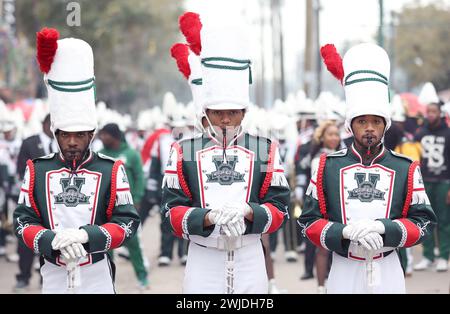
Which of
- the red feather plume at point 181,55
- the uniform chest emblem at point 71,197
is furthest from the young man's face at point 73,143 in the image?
the red feather plume at point 181,55

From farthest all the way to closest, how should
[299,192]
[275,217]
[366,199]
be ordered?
[299,192]
[275,217]
[366,199]

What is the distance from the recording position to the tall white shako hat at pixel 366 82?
19.0 ft

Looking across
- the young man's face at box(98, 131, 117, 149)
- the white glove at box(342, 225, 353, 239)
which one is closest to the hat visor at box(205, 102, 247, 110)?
the white glove at box(342, 225, 353, 239)

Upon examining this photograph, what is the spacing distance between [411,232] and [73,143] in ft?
7.19

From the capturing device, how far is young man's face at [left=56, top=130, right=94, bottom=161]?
5.90 m

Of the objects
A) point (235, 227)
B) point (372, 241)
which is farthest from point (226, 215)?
point (372, 241)

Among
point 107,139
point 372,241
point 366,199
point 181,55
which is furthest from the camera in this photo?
point 107,139

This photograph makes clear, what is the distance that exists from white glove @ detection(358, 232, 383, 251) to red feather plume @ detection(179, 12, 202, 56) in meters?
1.73

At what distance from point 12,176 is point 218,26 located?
926 cm

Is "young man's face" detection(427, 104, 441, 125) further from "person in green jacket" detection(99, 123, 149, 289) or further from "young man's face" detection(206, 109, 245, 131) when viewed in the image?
"young man's face" detection(206, 109, 245, 131)

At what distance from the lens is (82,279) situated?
5.91m

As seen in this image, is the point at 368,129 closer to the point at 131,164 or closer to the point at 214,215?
the point at 214,215
